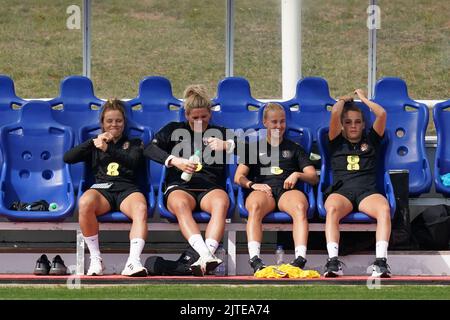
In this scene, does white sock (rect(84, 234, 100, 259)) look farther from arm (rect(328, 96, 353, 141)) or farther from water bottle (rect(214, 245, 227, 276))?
arm (rect(328, 96, 353, 141))

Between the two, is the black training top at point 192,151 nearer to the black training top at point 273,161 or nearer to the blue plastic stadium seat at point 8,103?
the black training top at point 273,161

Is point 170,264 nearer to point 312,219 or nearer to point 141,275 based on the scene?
point 141,275

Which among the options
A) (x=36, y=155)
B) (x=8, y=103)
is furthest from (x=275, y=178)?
(x=8, y=103)

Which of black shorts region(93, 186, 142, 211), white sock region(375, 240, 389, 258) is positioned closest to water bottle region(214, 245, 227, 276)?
black shorts region(93, 186, 142, 211)

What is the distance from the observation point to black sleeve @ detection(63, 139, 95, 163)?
8672 millimetres

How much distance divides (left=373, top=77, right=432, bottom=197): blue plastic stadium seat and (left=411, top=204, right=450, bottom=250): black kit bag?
31 cm

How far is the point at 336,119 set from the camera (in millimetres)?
8836

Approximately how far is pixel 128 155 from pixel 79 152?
368 millimetres

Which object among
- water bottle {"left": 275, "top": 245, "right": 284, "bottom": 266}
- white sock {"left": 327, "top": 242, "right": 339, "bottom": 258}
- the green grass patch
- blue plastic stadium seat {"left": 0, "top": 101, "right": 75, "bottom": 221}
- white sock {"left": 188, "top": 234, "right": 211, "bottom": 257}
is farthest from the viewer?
blue plastic stadium seat {"left": 0, "top": 101, "right": 75, "bottom": 221}

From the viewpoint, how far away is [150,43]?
18.5 metres

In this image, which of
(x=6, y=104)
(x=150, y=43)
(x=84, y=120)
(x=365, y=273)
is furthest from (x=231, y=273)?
(x=150, y=43)

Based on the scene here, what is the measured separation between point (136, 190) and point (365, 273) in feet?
6.07

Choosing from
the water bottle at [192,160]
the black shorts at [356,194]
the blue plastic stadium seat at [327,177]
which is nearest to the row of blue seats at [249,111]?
the blue plastic stadium seat at [327,177]

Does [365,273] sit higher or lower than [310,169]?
lower
